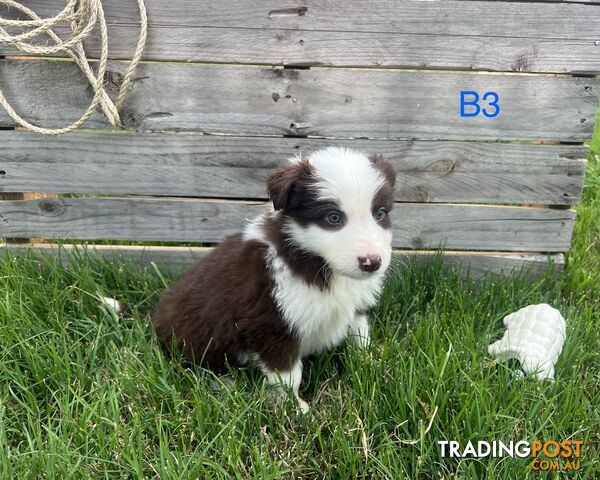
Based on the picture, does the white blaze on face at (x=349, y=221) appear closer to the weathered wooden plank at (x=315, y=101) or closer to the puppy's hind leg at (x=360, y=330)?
the puppy's hind leg at (x=360, y=330)

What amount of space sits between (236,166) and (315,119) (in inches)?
22.5

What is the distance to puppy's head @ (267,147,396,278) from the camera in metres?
2.17

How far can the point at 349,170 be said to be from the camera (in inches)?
89.3

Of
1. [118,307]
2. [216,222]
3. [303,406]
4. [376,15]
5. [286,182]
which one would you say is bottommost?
[303,406]

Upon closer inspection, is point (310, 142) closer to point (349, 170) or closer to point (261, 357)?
point (349, 170)

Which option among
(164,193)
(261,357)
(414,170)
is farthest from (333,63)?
(261,357)

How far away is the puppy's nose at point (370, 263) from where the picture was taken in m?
2.13

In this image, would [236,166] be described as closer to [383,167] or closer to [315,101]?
[315,101]

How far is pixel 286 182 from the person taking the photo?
2.23 metres

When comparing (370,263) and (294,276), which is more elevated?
(370,263)

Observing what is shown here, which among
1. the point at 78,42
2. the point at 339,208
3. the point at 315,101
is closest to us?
the point at 339,208

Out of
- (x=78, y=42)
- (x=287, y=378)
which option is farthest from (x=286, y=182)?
(x=78, y=42)

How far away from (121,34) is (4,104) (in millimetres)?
748

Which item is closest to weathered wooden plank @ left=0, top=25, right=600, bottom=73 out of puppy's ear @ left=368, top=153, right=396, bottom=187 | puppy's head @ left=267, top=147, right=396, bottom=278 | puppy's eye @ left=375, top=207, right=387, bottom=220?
puppy's ear @ left=368, top=153, right=396, bottom=187
